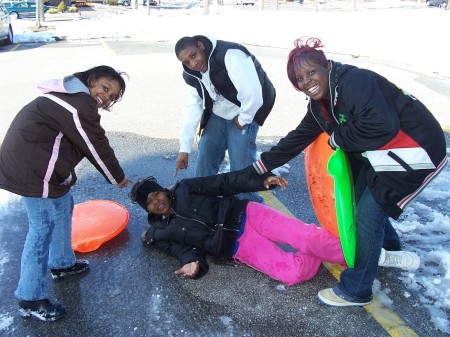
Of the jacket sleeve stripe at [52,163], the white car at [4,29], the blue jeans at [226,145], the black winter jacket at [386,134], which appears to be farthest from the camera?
the white car at [4,29]

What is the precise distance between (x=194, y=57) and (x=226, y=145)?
2.71ft

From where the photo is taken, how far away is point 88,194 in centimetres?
402

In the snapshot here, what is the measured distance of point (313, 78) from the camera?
7.74ft

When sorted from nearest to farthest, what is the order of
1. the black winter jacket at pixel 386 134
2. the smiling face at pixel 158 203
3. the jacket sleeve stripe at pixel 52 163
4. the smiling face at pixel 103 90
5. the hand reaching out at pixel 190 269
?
the black winter jacket at pixel 386 134 < the jacket sleeve stripe at pixel 52 163 < the smiling face at pixel 103 90 < the hand reaching out at pixel 190 269 < the smiling face at pixel 158 203

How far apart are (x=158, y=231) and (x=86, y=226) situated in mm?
595

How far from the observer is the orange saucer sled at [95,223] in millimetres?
3096

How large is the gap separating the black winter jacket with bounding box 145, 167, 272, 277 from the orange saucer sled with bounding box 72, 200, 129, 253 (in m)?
0.30

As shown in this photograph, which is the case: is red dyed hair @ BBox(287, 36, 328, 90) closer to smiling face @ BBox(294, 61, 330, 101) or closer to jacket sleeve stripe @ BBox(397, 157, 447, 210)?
smiling face @ BBox(294, 61, 330, 101)

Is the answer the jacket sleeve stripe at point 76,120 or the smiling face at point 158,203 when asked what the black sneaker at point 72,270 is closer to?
the smiling face at point 158,203

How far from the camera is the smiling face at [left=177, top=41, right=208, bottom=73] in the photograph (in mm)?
2945

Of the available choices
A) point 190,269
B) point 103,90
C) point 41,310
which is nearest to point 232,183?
point 190,269

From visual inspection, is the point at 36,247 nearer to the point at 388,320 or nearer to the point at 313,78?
the point at 313,78

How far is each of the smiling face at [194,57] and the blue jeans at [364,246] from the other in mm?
1303

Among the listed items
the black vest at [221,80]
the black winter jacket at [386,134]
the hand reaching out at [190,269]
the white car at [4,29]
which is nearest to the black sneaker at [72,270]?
the hand reaching out at [190,269]
